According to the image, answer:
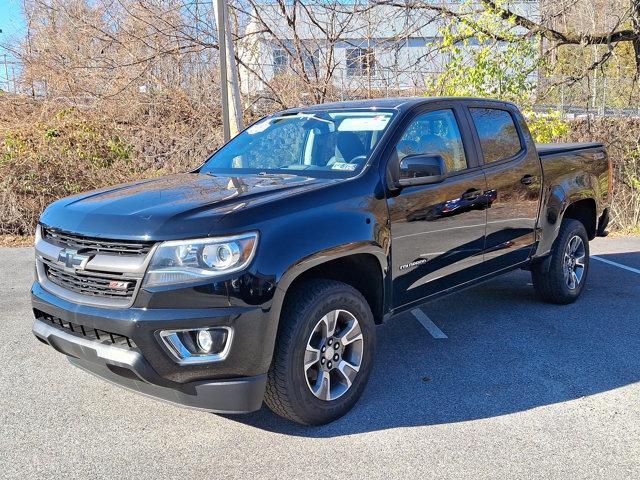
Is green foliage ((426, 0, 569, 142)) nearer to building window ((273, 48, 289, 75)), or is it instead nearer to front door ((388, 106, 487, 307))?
building window ((273, 48, 289, 75))

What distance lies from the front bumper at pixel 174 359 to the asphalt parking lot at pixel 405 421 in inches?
14.8

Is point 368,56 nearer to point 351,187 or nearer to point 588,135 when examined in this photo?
point 588,135

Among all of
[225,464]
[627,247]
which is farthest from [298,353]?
[627,247]

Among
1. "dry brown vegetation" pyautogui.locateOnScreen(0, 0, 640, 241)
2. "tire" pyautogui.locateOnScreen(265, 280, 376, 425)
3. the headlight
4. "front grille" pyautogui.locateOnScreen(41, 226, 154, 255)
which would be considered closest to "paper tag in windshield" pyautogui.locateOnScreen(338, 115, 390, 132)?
"tire" pyautogui.locateOnScreen(265, 280, 376, 425)

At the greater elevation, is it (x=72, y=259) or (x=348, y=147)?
(x=348, y=147)

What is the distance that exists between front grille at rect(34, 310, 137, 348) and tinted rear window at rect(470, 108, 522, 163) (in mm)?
3048

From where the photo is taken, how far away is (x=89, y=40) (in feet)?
43.9

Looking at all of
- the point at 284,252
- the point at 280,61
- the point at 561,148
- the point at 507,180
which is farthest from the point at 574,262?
the point at 280,61

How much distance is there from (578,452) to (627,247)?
22.3ft

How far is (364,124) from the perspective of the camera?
13.9 feet

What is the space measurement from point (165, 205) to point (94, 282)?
0.54 meters

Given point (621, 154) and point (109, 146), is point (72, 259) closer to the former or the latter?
point (109, 146)

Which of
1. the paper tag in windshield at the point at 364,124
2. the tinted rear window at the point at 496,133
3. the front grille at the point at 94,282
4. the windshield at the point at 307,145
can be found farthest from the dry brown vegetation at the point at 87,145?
the tinted rear window at the point at 496,133

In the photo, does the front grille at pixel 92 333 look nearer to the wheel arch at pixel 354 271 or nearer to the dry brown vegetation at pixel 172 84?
the wheel arch at pixel 354 271
